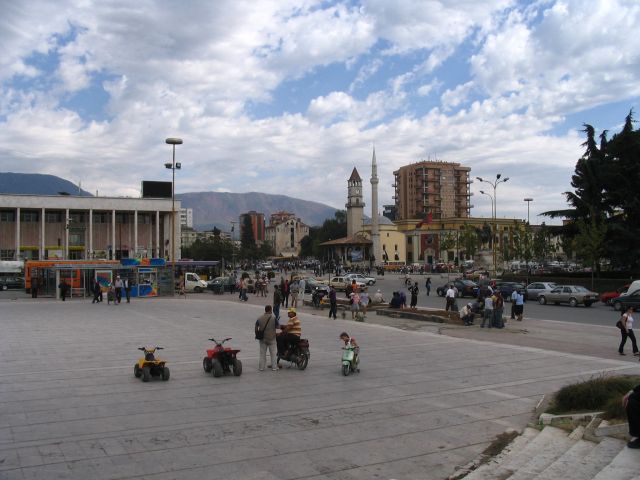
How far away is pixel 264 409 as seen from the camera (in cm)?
992

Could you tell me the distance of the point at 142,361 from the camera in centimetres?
1210

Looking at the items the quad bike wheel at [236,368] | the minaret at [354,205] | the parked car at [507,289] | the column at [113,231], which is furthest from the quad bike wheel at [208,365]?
the minaret at [354,205]

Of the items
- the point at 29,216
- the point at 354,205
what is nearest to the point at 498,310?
the point at 29,216

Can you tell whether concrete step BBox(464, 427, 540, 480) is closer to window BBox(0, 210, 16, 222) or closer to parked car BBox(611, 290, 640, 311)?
parked car BBox(611, 290, 640, 311)

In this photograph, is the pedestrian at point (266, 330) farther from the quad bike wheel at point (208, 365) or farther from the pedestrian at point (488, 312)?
the pedestrian at point (488, 312)

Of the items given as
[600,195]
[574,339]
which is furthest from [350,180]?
[574,339]

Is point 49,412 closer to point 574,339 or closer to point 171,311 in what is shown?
point 574,339

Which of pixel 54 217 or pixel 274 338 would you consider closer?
pixel 274 338

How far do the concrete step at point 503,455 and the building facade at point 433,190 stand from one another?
461 ft

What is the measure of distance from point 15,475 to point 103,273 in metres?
35.3

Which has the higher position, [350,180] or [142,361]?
[350,180]

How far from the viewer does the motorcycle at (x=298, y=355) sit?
1360 cm

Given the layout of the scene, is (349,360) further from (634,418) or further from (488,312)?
(488,312)

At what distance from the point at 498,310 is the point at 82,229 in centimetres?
6342
